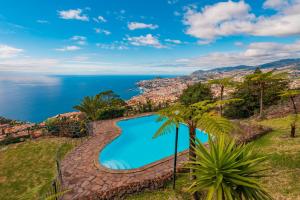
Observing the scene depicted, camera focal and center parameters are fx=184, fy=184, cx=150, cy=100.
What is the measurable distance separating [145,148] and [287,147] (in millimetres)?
7619

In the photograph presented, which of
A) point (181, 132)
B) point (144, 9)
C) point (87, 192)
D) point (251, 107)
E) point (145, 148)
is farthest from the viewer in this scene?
point (144, 9)

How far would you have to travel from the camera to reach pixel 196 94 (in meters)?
20.8

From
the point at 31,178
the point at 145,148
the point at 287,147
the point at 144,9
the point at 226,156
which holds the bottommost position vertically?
the point at 145,148

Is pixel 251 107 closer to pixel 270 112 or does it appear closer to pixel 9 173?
pixel 270 112

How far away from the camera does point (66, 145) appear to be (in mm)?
10688

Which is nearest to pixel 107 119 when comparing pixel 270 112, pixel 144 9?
pixel 270 112

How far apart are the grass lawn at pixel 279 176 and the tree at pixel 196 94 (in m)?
11.4

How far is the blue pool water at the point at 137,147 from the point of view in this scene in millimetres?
9477

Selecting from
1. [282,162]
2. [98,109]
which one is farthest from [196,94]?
[282,162]

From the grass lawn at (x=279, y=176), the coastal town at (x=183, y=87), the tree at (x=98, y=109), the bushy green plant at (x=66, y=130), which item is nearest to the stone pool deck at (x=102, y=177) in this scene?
the grass lawn at (x=279, y=176)

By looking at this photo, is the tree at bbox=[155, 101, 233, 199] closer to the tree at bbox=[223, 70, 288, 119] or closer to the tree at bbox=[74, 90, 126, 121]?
the tree at bbox=[74, 90, 126, 121]

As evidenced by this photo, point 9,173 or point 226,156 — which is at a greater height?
point 226,156

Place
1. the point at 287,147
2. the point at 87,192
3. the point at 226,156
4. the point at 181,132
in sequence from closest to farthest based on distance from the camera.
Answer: the point at 226,156, the point at 87,192, the point at 287,147, the point at 181,132

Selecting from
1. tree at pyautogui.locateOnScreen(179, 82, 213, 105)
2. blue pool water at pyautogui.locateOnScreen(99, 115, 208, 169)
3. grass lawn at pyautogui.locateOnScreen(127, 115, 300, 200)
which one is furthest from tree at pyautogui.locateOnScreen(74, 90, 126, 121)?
grass lawn at pyautogui.locateOnScreen(127, 115, 300, 200)
